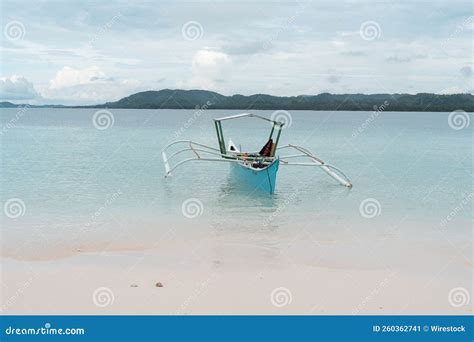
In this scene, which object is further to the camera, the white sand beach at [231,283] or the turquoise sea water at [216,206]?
the turquoise sea water at [216,206]

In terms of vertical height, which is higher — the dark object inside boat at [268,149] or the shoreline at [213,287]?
the dark object inside boat at [268,149]

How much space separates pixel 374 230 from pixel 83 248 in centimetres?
530

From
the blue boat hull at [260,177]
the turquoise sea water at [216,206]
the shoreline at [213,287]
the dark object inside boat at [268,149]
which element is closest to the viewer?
the shoreline at [213,287]

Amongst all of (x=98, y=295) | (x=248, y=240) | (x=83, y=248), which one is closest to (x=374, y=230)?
(x=248, y=240)

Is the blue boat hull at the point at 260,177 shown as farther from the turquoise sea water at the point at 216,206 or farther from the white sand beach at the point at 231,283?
the white sand beach at the point at 231,283

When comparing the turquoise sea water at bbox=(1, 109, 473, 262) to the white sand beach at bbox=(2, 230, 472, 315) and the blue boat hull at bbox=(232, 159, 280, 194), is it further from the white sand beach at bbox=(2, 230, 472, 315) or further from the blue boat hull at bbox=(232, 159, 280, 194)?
the white sand beach at bbox=(2, 230, 472, 315)

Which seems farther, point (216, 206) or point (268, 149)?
point (268, 149)

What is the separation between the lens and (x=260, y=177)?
1390 centimetres

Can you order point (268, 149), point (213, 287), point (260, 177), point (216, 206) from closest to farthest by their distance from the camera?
point (213, 287) → point (216, 206) → point (260, 177) → point (268, 149)

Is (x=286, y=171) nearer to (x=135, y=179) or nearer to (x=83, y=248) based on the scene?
(x=135, y=179)

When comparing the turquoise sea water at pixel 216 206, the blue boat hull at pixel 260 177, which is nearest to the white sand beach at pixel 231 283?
the turquoise sea water at pixel 216 206

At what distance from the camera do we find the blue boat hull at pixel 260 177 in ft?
44.9

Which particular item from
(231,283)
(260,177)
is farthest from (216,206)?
(231,283)

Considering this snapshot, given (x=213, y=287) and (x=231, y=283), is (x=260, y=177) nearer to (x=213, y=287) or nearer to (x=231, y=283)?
(x=231, y=283)
